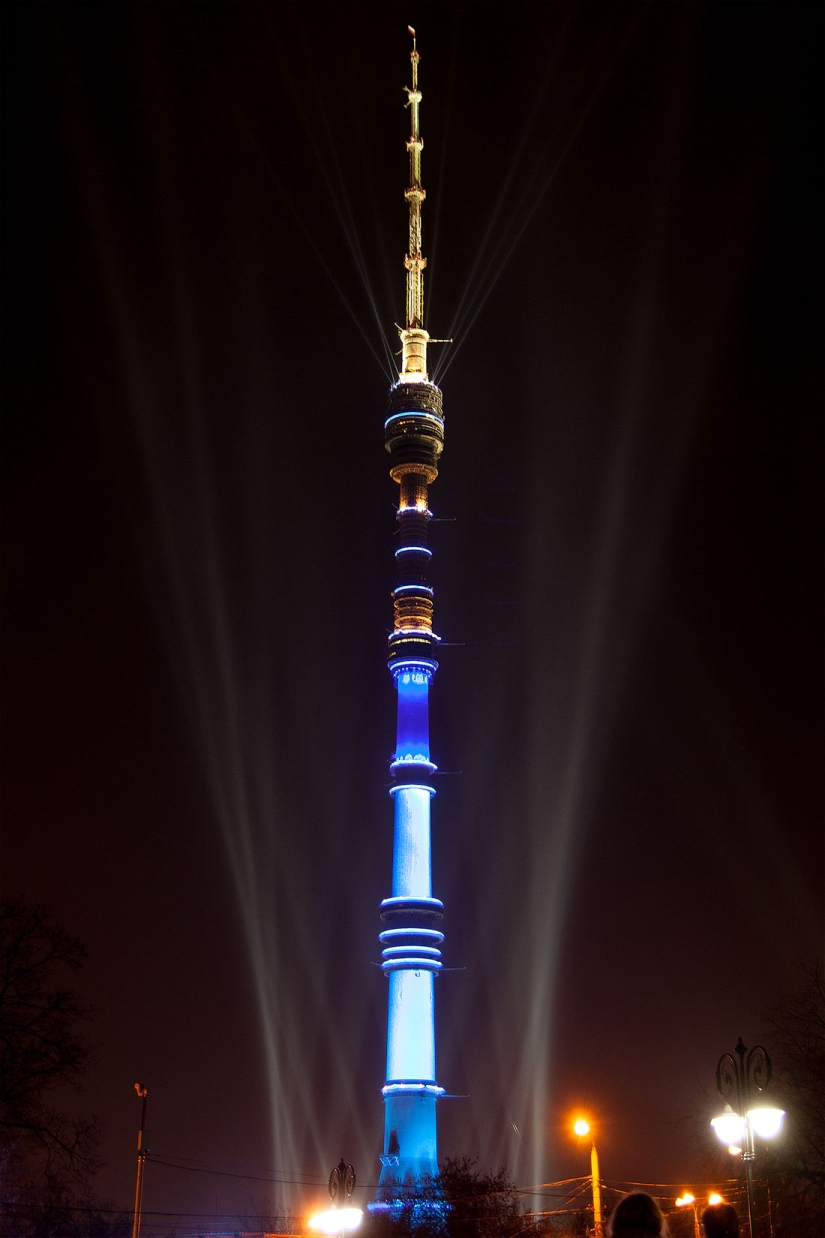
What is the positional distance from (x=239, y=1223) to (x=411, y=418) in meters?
70.3

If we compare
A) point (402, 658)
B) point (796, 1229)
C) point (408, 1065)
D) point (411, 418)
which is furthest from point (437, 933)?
point (796, 1229)

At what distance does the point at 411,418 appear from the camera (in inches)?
5000

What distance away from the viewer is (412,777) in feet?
377

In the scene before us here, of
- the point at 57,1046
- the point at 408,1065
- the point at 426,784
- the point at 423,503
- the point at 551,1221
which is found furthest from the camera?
the point at 423,503

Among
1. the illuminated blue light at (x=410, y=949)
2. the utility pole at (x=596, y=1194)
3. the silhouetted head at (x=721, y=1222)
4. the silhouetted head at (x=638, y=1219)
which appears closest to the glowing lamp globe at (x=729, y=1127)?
the utility pole at (x=596, y=1194)

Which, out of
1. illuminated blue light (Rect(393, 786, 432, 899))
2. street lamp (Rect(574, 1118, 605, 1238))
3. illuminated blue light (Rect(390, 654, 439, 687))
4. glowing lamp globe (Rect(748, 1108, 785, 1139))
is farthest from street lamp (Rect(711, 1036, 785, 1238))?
illuminated blue light (Rect(390, 654, 439, 687))

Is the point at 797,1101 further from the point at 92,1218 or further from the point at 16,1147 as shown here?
the point at 92,1218

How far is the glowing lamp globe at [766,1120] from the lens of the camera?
77.0 ft

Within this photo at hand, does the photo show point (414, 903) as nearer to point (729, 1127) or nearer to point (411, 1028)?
point (411, 1028)

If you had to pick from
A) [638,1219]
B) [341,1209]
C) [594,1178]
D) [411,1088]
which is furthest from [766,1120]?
[411,1088]

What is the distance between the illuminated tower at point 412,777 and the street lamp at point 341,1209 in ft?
195

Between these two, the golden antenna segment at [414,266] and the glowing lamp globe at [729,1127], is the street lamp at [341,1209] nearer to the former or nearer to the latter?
the glowing lamp globe at [729,1127]

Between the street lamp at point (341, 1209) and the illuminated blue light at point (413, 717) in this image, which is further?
the illuminated blue light at point (413, 717)

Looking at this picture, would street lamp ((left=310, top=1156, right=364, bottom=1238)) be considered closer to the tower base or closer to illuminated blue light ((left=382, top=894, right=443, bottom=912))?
the tower base
